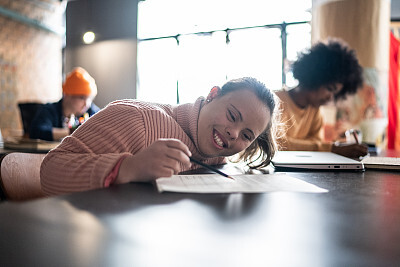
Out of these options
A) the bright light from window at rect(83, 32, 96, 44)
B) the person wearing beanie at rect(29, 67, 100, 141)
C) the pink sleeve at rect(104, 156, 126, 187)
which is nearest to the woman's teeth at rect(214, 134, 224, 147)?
the pink sleeve at rect(104, 156, 126, 187)

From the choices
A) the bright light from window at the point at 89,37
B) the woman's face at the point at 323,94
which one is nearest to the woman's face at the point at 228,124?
the woman's face at the point at 323,94

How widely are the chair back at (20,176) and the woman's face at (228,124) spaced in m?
0.46

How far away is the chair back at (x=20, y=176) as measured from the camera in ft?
2.70

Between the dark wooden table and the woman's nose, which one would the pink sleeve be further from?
the woman's nose

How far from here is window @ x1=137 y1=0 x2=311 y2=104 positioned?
484cm

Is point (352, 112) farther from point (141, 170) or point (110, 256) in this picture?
point (110, 256)

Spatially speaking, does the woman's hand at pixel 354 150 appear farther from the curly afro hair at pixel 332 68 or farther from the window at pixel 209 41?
the window at pixel 209 41

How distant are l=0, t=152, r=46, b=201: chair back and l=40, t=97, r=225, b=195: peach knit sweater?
106mm

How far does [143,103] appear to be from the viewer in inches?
39.5

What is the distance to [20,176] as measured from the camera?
0.88 m

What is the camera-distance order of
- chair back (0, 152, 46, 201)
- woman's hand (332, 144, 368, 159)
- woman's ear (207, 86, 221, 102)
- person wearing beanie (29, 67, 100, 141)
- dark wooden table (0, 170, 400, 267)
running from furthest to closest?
person wearing beanie (29, 67, 100, 141) → woman's hand (332, 144, 368, 159) → woman's ear (207, 86, 221, 102) → chair back (0, 152, 46, 201) → dark wooden table (0, 170, 400, 267)

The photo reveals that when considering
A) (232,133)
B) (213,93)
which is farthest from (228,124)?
(213,93)

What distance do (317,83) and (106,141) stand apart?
1.77 meters

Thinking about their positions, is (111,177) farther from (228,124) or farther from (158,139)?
(228,124)
